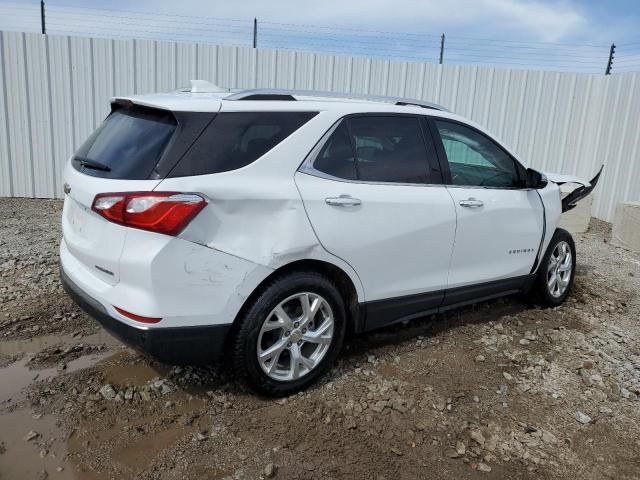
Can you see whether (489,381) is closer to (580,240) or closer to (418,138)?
(418,138)

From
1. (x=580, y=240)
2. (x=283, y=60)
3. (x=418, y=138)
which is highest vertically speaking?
(x=283, y=60)

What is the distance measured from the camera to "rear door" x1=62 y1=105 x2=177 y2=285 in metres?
2.89

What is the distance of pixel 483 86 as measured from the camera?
32.1 feet

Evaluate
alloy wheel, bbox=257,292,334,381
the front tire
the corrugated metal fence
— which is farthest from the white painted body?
the corrugated metal fence

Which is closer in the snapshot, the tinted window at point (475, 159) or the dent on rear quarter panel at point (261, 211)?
the dent on rear quarter panel at point (261, 211)

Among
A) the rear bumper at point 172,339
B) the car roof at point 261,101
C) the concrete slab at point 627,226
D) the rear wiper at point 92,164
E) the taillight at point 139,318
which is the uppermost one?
the car roof at point 261,101

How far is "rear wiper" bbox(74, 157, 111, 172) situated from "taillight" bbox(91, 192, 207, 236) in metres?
0.29

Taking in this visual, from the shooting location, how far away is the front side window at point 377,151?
11.2 feet

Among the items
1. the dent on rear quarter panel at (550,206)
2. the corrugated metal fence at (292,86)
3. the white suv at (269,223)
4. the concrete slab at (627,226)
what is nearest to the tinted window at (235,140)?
the white suv at (269,223)

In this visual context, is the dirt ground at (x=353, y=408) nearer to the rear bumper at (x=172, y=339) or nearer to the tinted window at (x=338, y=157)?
the rear bumper at (x=172, y=339)

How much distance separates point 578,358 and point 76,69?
25.7 feet

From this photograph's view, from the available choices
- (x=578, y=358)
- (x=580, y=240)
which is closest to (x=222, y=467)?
(x=578, y=358)

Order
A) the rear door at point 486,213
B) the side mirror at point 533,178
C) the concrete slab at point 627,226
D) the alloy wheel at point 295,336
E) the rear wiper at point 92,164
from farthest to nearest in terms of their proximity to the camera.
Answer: the concrete slab at point 627,226 < the side mirror at point 533,178 < the rear door at point 486,213 < the alloy wheel at point 295,336 < the rear wiper at point 92,164

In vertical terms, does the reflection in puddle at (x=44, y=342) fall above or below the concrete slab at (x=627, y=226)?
below
